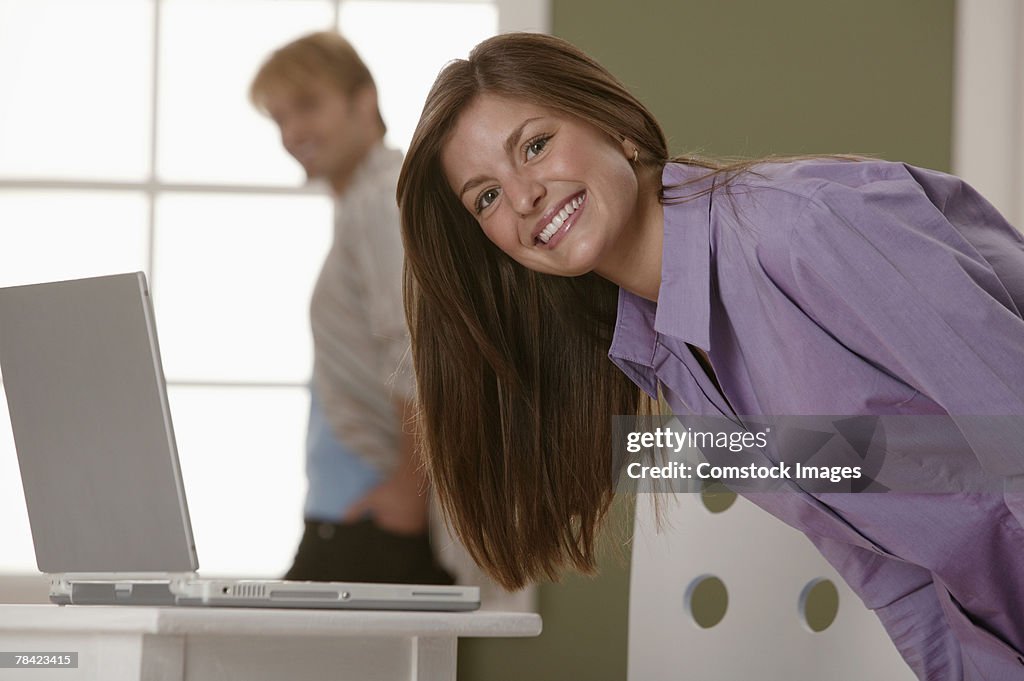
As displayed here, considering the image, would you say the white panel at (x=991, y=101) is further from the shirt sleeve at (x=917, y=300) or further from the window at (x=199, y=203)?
the shirt sleeve at (x=917, y=300)

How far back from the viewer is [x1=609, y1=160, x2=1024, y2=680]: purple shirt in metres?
0.99

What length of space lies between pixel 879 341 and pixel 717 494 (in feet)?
2.20

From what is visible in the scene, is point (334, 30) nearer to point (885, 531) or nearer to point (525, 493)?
point (525, 493)

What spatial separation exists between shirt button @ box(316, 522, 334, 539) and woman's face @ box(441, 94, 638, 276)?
103cm

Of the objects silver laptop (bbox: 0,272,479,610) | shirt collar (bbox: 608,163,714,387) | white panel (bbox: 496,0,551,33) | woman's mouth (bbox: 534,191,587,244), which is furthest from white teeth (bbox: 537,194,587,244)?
white panel (bbox: 496,0,551,33)

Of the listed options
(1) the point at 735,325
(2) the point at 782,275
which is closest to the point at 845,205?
(2) the point at 782,275

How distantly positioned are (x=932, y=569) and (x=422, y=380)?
2.19 feet

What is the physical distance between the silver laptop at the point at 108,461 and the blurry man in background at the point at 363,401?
101 centimetres

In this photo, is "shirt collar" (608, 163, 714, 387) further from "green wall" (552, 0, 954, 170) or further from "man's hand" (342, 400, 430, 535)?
"green wall" (552, 0, 954, 170)

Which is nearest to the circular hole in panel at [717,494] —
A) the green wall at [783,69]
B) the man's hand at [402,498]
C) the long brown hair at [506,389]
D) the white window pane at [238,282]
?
the long brown hair at [506,389]

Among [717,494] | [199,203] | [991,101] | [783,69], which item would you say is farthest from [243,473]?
[991,101]

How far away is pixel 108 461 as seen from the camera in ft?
3.46

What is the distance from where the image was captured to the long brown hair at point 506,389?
1.46 metres

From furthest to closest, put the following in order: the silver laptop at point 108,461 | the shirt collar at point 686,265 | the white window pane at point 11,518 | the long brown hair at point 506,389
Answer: the white window pane at point 11,518
the long brown hair at point 506,389
the shirt collar at point 686,265
the silver laptop at point 108,461
